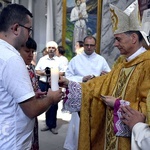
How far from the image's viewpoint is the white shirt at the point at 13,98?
1.41 meters

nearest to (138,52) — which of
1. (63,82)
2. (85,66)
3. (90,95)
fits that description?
(90,95)

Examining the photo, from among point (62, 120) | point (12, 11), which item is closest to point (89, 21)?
point (62, 120)

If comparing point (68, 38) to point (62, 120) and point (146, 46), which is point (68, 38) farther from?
point (146, 46)

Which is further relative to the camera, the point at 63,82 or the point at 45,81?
the point at 45,81

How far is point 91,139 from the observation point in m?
2.18

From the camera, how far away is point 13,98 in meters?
1.49

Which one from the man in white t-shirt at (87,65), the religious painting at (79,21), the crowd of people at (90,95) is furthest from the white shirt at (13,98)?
the religious painting at (79,21)

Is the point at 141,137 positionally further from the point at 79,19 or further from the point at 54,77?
the point at 79,19

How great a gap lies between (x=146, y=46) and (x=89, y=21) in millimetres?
5818

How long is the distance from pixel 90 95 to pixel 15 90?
87cm

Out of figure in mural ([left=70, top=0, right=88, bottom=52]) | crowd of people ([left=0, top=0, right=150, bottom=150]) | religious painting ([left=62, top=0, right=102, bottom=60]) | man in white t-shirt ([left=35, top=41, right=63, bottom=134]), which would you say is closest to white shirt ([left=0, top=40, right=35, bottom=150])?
crowd of people ([left=0, top=0, right=150, bottom=150])

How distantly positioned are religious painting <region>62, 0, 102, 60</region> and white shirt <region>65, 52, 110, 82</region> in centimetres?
345

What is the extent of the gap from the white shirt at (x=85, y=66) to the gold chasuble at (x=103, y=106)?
5.15 ft

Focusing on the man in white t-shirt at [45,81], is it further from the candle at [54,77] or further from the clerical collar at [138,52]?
the candle at [54,77]
